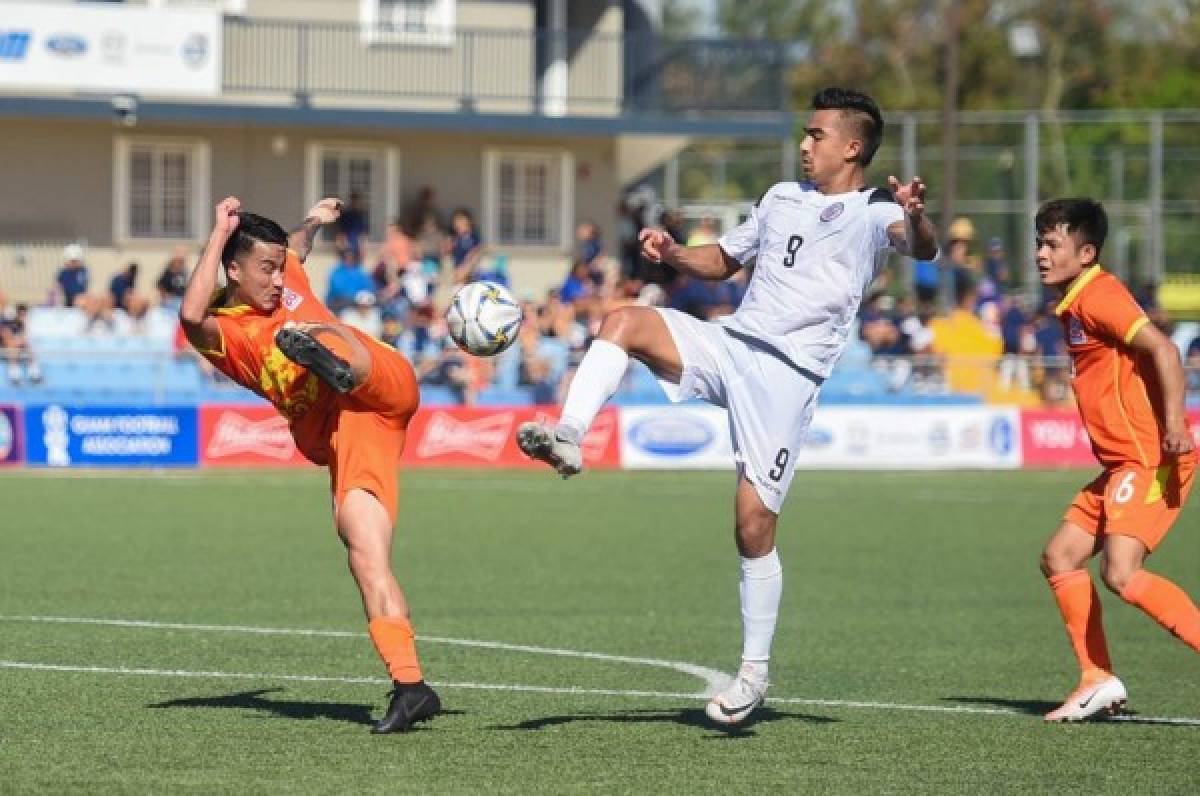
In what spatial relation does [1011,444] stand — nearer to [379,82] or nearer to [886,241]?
[379,82]

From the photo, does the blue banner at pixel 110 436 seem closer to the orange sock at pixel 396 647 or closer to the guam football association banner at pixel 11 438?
the guam football association banner at pixel 11 438

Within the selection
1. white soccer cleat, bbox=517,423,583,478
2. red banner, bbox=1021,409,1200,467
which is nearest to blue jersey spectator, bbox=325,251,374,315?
red banner, bbox=1021,409,1200,467

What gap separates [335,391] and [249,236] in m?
0.70

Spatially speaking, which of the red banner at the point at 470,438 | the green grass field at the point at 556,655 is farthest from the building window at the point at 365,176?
the green grass field at the point at 556,655

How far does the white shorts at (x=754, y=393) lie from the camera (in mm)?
8062

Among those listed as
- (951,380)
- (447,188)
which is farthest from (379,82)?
(951,380)

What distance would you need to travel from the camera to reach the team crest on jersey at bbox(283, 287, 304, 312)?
830cm

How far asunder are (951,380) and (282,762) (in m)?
21.3

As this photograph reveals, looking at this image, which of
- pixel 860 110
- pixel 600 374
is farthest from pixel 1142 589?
pixel 600 374

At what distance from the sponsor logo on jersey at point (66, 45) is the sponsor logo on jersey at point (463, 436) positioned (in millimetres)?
9536

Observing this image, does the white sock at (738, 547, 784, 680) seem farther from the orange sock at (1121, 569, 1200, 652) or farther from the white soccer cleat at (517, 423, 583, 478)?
the orange sock at (1121, 569, 1200, 652)

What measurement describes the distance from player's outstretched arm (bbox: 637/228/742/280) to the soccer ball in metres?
0.58

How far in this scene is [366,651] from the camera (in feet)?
35.2

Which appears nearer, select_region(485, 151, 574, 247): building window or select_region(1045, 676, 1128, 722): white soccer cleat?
select_region(1045, 676, 1128, 722): white soccer cleat
